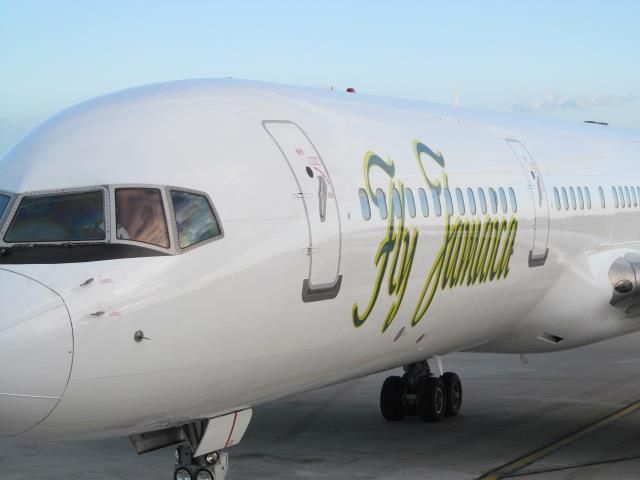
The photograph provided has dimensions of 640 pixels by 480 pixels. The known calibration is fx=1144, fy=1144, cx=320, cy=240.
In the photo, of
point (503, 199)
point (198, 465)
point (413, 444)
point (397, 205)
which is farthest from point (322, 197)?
point (413, 444)

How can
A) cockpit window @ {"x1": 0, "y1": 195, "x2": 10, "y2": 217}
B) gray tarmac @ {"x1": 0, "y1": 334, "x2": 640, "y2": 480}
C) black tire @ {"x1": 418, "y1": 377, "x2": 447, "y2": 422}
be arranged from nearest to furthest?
cockpit window @ {"x1": 0, "y1": 195, "x2": 10, "y2": 217} → gray tarmac @ {"x1": 0, "y1": 334, "x2": 640, "y2": 480} → black tire @ {"x1": 418, "y1": 377, "x2": 447, "y2": 422}

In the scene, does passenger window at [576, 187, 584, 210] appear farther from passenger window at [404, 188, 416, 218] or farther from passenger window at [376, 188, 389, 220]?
passenger window at [376, 188, 389, 220]

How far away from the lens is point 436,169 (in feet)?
40.6

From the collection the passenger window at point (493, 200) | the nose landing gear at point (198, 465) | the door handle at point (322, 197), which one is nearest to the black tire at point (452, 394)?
the passenger window at point (493, 200)

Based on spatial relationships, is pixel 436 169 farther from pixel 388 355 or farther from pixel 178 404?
pixel 178 404

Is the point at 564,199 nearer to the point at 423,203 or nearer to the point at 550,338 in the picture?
the point at 550,338

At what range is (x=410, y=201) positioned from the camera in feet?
38.0

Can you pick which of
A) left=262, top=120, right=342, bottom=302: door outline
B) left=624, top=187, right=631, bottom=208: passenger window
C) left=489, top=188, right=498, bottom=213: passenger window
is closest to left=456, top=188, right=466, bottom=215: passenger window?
left=489, top=188, right=498, bottom=213: passenger window

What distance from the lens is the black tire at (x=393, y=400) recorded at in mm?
17312

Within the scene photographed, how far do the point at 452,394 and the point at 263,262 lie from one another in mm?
9129

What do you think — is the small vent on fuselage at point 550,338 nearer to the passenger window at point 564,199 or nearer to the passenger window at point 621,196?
the passenger window at point 564,199

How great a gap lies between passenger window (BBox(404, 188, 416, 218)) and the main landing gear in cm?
609

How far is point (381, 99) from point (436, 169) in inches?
51.7

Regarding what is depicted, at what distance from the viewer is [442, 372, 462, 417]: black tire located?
17625 mm
